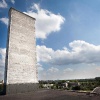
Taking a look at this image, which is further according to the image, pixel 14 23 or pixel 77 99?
pixel 14 23

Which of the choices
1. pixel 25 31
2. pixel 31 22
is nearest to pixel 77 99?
pixel 25 31

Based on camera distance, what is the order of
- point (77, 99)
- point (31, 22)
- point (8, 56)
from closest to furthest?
point (77, 99), point (8, 56), point (31, 22)

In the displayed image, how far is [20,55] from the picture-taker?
19.5m

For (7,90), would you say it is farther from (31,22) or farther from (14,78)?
(31,22)

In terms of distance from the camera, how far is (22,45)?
66.0 ft

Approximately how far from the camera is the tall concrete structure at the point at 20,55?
58.3ft

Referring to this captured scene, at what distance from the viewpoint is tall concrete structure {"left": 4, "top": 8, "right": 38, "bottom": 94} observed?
17766mm

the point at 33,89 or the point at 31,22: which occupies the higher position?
the point at 31,22

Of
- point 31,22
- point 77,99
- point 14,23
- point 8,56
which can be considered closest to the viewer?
point 77,99

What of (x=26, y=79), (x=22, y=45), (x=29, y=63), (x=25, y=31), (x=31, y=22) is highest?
(x=31, y=22)

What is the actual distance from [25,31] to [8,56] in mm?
5197

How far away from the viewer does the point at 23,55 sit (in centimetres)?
2003

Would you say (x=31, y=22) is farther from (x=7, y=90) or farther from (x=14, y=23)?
(x=7, y=90)

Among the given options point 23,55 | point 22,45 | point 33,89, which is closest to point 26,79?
point 33,89
